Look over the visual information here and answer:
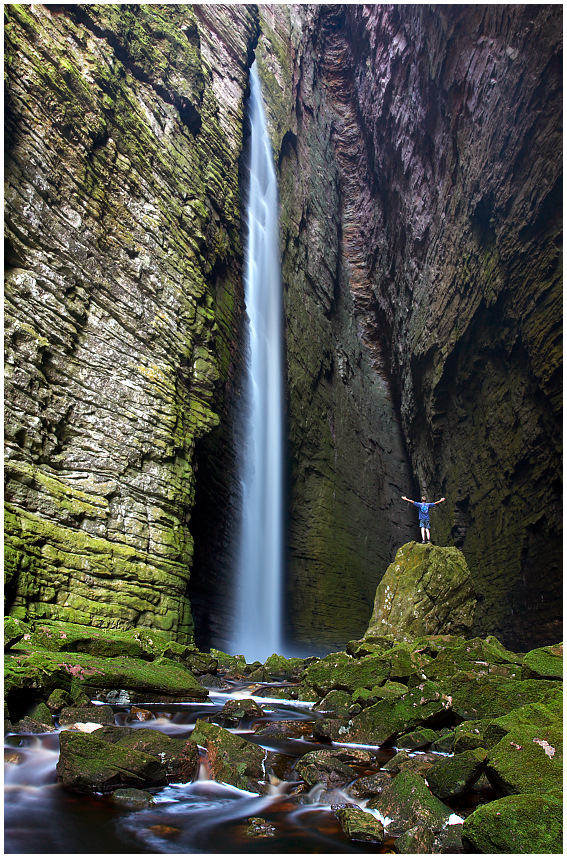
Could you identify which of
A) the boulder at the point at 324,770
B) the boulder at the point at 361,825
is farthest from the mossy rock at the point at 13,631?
the boulder at the point at 361,825

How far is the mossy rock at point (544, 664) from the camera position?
5.23 meters

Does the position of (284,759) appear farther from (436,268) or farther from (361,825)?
(436,268)

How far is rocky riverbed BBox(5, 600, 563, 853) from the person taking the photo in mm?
2838

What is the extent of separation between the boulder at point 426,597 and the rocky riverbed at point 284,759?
3.71 metres

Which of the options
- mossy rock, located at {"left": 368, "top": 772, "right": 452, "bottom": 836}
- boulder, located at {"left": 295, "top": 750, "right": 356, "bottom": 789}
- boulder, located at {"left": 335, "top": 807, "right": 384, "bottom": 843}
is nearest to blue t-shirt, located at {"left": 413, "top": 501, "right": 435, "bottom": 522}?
boulder, located at {"left": 295, "top": 750, "right": 356, "bottom": 789}

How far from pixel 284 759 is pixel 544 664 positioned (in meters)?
3.17

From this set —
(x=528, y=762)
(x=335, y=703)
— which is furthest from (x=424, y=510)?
(x=528, y=762)

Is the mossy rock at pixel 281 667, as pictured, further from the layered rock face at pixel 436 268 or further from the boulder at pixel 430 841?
the boulder at pixel 430 841

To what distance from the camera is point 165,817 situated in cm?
308

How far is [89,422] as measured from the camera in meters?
9.67

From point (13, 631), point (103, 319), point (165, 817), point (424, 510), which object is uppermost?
point (103, 319)

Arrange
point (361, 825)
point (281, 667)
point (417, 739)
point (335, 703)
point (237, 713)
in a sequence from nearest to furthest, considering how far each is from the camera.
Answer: point (361, 825)
point (417, 739)
point (237, 713)
point (335, 703)
point (281, 667)

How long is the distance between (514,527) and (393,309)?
1414 cm

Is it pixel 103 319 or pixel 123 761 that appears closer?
pixel 123 761
